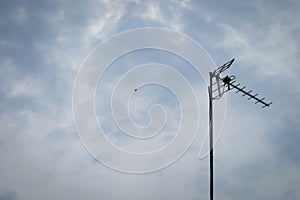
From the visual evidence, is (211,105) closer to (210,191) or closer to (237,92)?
(237,92)

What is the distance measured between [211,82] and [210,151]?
4.23m

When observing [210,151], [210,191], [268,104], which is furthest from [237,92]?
[210,191]

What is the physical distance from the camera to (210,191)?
14555 mm

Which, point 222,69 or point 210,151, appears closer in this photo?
point 210,151

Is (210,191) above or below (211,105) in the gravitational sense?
below

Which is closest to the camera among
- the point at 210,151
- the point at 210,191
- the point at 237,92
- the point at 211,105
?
the point at 210,191

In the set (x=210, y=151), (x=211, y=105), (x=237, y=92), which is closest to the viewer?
(x=210, y=151)

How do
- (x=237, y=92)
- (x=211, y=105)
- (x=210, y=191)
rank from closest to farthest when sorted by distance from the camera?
(x=210, y=191) → (x=211, y=105) → (x=237, y=92)

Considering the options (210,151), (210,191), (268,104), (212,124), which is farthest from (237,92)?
(210,191)

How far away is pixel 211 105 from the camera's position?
1725cm

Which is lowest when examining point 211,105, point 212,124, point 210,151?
point 210,151

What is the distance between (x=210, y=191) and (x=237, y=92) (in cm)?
676

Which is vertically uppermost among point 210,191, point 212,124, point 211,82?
point 211,82

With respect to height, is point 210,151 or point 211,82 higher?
point 211,82
